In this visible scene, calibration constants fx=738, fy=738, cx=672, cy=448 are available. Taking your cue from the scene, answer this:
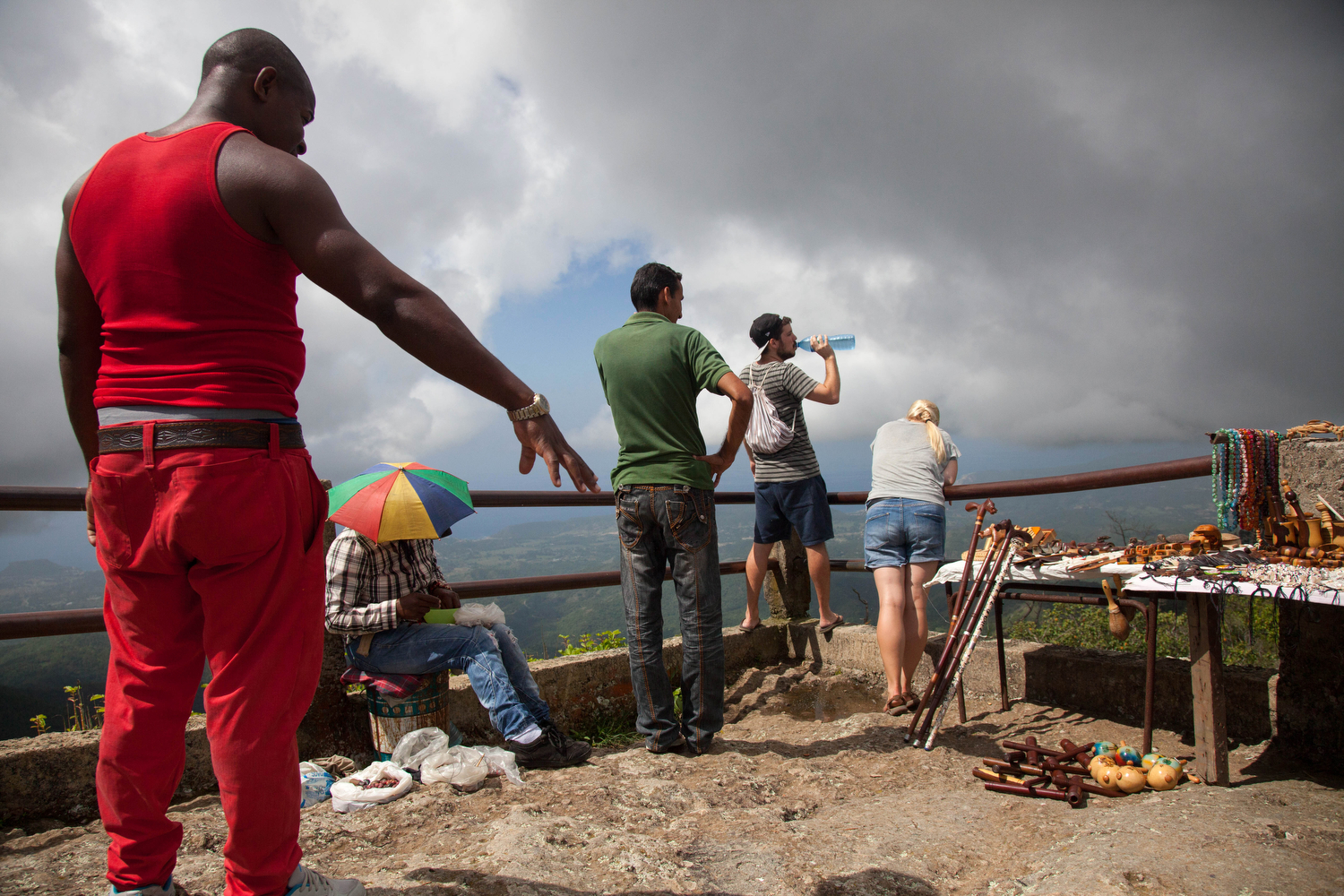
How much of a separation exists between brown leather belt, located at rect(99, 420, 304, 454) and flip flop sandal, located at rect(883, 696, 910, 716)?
3.34 metres

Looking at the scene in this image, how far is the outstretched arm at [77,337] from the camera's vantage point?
5.25 feet

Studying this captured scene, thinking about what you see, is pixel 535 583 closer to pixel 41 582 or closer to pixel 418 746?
pixel 418 746

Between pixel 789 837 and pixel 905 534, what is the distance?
2002 mm

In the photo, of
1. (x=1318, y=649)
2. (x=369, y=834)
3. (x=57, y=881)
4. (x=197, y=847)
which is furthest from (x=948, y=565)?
(x=57, y=881)

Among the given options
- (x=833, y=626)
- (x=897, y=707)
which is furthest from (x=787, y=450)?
(x=897, y=707)

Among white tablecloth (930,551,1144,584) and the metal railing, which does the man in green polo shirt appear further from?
white tablecloth (930,551,1144,584)

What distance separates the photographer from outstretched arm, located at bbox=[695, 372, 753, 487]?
3.31m

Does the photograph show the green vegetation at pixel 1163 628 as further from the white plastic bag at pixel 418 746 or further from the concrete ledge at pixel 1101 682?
the white plastic bag at pixel 418 746

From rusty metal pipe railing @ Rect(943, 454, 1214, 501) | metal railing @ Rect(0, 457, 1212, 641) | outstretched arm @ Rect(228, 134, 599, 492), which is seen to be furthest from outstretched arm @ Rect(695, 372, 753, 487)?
outstretched arm @ Rect(228, 134, 599, 492)

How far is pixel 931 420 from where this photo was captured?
4398 millimetres

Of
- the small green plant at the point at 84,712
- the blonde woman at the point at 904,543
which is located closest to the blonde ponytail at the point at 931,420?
the blonde woman at the point at 904,543

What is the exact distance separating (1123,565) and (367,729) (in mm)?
3273

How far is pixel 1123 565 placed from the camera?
2908 mm

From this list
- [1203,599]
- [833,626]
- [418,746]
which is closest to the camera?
[1203,599]
